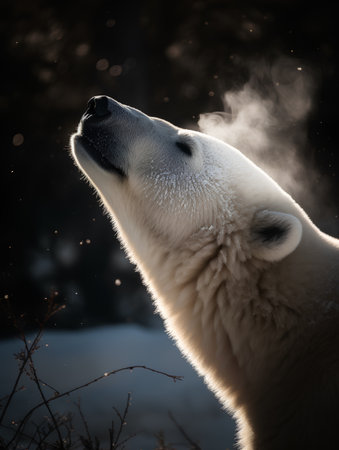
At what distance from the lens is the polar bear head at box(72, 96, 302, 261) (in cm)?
188

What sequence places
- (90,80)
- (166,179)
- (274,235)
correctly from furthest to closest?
(90,80) → (166,179) → (274,235)

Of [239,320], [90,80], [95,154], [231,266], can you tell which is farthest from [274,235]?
[90,80]

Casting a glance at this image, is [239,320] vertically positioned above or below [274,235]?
below

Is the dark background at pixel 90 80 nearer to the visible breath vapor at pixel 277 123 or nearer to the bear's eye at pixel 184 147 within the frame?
the visible breath vapor at pixel 277 123

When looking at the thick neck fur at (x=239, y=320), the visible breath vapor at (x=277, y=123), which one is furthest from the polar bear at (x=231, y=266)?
the visible breath vapor at (x=277, y=123)

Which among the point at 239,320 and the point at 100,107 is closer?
the point at 239,320

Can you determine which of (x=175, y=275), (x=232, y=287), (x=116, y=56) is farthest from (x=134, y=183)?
(x=116, y=56)

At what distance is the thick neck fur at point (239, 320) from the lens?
1621 millimetres

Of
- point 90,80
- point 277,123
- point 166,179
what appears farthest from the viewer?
point 277,123

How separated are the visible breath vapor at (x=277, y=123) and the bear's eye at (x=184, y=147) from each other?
2.12 m

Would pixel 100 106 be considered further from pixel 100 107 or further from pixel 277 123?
pixel 277 123

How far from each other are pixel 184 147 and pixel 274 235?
693mm

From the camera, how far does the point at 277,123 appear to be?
4891 mm

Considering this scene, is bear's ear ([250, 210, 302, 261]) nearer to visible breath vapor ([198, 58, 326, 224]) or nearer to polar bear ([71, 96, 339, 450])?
polar bear ([71, 96, 339, 450])
